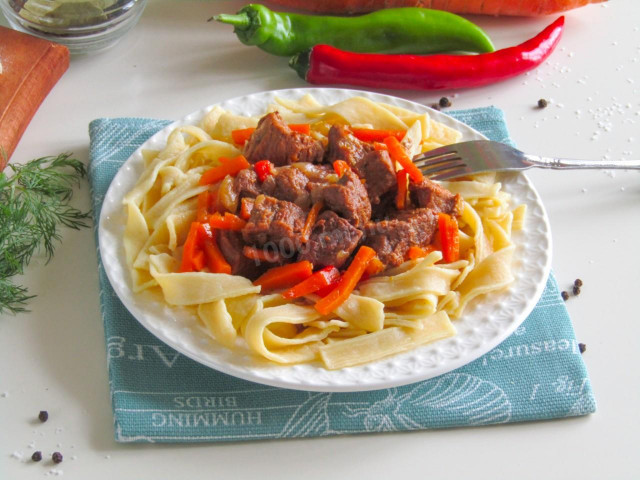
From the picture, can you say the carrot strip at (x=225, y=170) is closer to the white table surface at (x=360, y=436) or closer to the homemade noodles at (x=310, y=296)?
the homemade noodles at (x=310, y=296)

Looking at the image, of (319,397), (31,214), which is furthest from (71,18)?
(319,397)

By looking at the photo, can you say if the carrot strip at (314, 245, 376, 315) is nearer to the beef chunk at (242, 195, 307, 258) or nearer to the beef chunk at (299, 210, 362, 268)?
the beef chunk at (299, 210, 362, 268)

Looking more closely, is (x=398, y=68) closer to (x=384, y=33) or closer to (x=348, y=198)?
(x=384, y=33)

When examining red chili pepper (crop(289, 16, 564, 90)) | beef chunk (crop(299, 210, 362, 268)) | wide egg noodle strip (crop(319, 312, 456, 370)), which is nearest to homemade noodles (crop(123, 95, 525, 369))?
wide egg noodle strip (crop(319, 312, 456, 370))

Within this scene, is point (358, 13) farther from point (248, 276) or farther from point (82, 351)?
point (82, 351)

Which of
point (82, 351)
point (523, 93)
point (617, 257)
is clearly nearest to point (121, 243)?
point (82, 351)

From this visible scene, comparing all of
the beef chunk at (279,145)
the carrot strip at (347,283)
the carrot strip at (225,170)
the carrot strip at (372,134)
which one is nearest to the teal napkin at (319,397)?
the carrot strip at (347,283)
